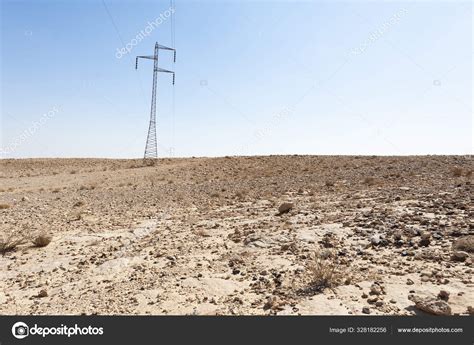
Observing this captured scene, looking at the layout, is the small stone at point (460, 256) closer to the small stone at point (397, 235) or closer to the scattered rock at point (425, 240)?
the scattered rock at point (425, 240)

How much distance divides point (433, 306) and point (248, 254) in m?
3.40

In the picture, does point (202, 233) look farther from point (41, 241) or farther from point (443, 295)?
point (443, 295)

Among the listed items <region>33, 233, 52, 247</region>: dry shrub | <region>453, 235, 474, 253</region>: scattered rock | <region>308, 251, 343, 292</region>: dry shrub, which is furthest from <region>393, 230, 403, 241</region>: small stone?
<region>33, 233, 52, 247</region>: dry shrub

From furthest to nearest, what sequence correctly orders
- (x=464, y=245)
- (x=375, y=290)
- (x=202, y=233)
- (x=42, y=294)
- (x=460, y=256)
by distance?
(x=202, y=233) → (x=464, y=245) → (x=460, y=256) → (x=42, y=294) → (x=375, y=290)

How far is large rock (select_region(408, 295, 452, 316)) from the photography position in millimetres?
4379

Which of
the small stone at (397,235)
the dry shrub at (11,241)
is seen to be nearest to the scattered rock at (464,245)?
the small stone at (397,235)

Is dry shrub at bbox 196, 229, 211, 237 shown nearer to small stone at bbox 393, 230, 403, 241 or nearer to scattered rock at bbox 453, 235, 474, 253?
small stone at bbox 393, 230, 403, 241

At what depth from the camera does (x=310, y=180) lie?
17.3m

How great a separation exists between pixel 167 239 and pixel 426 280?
5.42 meters

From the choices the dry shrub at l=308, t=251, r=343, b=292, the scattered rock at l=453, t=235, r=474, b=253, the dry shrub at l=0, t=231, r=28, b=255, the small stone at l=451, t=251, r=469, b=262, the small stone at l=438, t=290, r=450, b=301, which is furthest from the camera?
the dry shrub at l=0, t=231, r=28, b=255

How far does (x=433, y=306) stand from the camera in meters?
4.46

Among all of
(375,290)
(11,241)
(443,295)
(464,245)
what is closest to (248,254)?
(375,290)

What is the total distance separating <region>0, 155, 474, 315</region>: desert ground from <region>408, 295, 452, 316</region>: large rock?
0.01m
